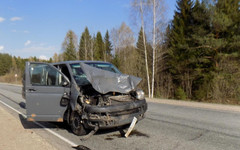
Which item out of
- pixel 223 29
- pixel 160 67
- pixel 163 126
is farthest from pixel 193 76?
pixel 163 126

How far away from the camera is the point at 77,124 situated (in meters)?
5.26

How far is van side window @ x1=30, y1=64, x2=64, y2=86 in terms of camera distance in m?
5.57

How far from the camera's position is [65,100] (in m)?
5.39

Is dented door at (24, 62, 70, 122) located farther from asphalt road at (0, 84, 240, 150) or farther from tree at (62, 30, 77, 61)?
tree at (62, 30, 77, 61)

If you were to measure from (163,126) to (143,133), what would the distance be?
3.61 ft

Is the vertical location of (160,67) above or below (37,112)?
above

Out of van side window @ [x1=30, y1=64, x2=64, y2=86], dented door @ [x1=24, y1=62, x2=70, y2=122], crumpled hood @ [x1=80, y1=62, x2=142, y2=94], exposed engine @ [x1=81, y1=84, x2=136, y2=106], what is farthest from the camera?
van side window @ [x1=30, y1=64, x2=64, y2=86]

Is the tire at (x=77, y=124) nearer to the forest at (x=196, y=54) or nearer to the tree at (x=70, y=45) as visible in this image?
the forest at (x=196, y=54)

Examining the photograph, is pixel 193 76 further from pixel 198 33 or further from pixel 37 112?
pixel 37 112

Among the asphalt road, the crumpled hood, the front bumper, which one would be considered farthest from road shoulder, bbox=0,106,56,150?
the crumpled hood

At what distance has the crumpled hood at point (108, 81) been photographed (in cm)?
497

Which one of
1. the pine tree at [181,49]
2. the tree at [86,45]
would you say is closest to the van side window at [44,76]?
the pine tree at [181,49]

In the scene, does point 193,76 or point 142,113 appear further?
point 193,76

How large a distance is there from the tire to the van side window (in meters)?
1.01
